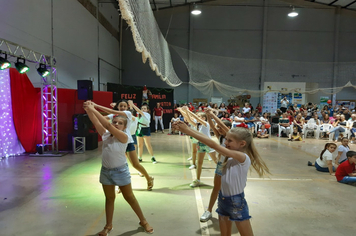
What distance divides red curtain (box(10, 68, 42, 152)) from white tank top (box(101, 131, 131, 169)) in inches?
241

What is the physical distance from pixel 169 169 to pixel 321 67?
1722 cm

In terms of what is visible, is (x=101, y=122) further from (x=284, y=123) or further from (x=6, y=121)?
(x=284, y=123)

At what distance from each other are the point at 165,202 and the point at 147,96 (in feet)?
34.9

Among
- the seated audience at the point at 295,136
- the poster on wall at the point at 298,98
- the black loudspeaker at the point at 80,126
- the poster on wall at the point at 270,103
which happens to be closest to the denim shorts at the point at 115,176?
the black loudspeaker at the point at 80,126

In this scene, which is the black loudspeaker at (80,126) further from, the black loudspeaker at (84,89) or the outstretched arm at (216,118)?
the outstretched arm at (216,118)

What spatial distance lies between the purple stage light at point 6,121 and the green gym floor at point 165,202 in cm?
77

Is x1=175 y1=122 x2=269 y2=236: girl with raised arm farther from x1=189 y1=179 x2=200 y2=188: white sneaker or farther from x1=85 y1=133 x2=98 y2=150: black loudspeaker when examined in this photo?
x1=85 y1=133 x2=98 y2=150: black loudspeaker

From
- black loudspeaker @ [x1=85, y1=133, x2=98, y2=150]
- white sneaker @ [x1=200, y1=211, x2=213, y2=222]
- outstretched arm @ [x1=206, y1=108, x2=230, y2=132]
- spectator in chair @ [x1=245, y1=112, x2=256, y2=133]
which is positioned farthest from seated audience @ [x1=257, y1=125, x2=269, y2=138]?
outstretched arm @ [x1=206, y1=108, x2=230, y2=132]

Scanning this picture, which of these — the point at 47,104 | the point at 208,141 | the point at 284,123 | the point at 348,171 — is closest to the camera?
the point at 208,141

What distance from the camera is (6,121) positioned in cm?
691

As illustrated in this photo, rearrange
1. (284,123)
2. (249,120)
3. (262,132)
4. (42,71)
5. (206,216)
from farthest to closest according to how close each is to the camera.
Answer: (284,123), (262,132), (249,120), (42,71), (206,216)

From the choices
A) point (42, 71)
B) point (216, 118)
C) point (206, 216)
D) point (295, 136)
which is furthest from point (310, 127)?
point (42, 71)

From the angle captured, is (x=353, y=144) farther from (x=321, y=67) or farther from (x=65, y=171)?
(x=65, y=171)

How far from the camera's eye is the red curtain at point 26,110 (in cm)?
716
